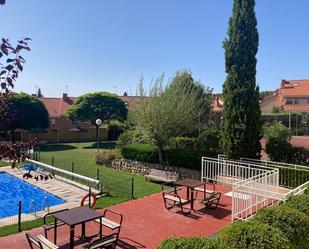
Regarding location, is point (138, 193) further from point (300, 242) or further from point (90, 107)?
point (90, 107)

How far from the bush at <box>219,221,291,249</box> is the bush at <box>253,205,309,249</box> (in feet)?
2.42

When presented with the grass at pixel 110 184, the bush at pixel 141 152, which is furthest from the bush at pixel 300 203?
the bush at pixel 141 152

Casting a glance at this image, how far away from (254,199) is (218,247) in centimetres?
676

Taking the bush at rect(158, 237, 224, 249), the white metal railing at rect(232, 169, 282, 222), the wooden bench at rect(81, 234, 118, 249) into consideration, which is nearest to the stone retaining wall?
the white metal railing at rect(232, 169, 282, 222)

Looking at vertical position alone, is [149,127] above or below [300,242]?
above

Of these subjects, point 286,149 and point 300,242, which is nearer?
point 300,242

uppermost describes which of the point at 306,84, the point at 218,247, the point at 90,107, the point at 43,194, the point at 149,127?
the point at 306,84

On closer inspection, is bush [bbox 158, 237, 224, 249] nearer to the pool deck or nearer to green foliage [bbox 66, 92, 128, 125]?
the pool deck

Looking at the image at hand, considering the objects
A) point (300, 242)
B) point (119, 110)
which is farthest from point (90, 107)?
point (300, 242)

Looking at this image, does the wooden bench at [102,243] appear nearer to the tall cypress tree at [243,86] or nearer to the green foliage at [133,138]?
the tall cypress tree at [243,86]

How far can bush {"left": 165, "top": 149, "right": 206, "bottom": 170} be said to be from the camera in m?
16.4

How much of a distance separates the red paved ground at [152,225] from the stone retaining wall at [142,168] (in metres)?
4.11

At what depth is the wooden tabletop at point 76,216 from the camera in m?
7.72

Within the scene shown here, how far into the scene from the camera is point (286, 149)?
1516 cm
